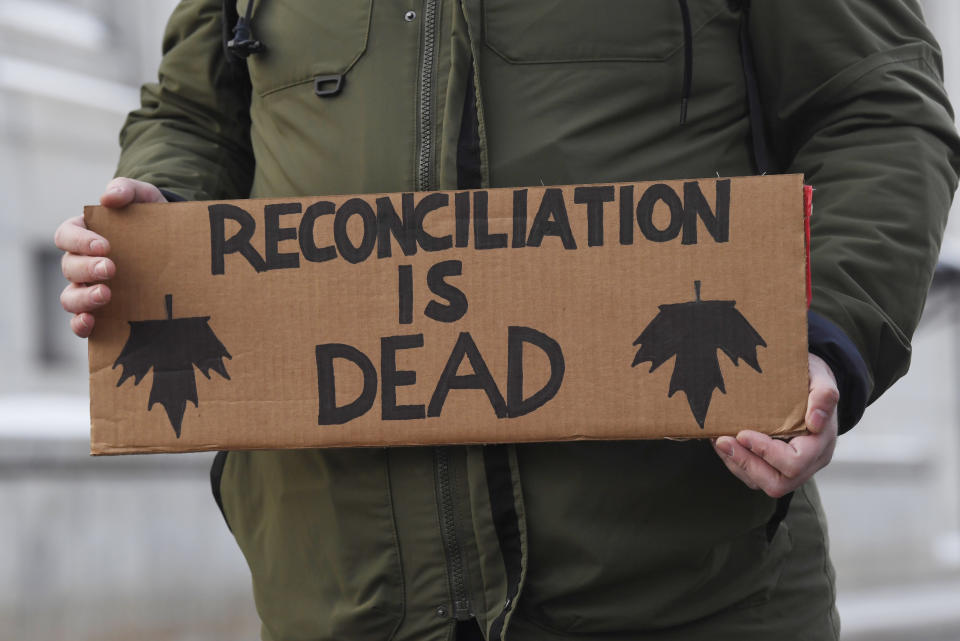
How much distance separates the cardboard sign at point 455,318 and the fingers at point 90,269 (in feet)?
0.13

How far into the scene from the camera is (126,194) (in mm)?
1479

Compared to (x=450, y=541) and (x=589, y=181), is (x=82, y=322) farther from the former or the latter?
(x=589, y=181)

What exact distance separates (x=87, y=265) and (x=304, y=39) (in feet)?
1.41

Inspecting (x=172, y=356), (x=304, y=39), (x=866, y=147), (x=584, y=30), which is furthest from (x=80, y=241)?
(x=866, y=147)

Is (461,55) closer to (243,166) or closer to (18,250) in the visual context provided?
(243,166)

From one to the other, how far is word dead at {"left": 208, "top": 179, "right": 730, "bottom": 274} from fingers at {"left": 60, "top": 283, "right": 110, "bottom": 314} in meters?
0.13

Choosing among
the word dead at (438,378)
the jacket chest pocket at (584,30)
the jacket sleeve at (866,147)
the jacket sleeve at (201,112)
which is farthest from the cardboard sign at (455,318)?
the jacket sleeve at (201,112)

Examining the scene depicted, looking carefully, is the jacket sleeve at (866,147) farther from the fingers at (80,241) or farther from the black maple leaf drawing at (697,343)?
the fingers at (80,241)

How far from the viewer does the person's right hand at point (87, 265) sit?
144 centimetres

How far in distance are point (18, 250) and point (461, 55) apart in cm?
371

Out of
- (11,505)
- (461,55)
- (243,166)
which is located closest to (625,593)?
(461,55)

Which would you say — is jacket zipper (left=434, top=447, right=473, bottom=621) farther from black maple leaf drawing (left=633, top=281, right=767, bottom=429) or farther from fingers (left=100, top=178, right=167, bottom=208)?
fingers (left=100, top=178, right=167, bottom=208)

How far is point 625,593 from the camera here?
148 centimetres

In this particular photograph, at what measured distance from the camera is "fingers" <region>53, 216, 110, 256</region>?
146 cm
